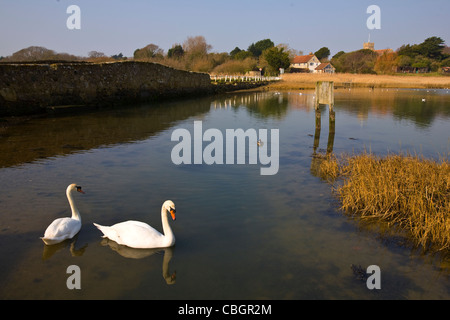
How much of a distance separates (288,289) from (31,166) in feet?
28.2

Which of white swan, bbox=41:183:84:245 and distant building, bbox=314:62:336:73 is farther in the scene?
distant building, bbox=314:62:336:73

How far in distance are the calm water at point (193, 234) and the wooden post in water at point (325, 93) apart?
2712 mm

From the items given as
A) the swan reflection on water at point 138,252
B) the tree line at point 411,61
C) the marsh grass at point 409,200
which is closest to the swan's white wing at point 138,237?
the swan reflection on water at point 138,252

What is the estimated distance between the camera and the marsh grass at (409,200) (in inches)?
236

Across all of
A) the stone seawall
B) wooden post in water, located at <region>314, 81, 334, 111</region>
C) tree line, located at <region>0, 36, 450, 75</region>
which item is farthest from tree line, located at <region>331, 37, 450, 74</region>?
wooden post in water, located at <region>314, 81, 334, 111</region>

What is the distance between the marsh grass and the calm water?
426 mm

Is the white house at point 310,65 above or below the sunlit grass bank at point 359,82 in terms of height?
above

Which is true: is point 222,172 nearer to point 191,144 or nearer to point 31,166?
point 191,144

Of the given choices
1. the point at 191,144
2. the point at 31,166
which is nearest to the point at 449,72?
the point at 191,144

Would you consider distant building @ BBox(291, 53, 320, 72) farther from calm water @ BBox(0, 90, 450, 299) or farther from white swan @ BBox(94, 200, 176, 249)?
white swan @ BBox(94, 200, 176, 249)

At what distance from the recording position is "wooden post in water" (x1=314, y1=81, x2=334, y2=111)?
1469 centimetres

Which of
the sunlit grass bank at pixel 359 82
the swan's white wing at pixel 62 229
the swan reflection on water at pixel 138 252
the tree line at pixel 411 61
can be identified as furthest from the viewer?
the tree line at pixel 411 61

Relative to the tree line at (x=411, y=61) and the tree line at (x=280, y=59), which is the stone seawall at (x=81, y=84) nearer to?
the tree line at (x=280, y=59)

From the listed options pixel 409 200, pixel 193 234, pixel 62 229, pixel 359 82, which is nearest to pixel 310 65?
pixel 359 82
